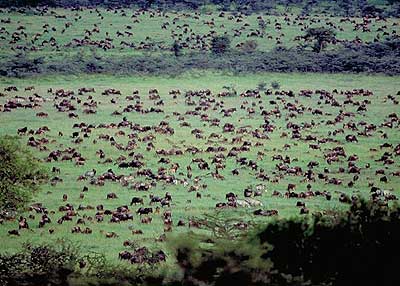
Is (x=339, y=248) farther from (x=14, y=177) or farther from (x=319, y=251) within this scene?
(x=14, y=177)

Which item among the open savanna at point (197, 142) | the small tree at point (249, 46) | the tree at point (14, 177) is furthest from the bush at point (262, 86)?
the tree at point (14, 177)

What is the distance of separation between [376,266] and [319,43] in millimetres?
52148

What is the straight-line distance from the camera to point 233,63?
2359 inches

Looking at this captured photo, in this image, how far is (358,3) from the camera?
8662cm

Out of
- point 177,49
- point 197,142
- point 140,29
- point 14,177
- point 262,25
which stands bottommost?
point 197,142

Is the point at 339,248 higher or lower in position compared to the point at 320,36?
lower

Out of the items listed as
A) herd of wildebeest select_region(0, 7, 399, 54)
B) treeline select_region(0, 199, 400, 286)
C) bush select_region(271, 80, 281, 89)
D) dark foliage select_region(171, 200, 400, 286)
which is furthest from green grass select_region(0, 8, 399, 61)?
dark foliage select_region(171, 200, 400, 286)

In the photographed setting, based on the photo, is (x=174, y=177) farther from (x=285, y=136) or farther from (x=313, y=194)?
(x=285, y=136)

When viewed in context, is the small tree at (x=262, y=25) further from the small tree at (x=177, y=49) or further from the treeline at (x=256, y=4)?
the small tree at (x=177, y=49)

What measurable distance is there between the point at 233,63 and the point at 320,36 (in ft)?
34.6

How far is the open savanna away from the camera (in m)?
22.9

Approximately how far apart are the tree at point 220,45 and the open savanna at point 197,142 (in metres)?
7.17

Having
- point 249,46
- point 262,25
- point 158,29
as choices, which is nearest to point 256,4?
point 262,25

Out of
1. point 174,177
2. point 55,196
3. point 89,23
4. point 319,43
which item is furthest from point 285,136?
point 89,23
